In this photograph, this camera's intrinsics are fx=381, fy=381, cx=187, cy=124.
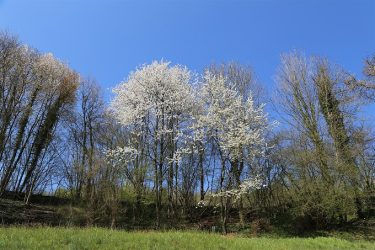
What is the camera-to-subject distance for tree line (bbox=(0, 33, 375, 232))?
984 inches

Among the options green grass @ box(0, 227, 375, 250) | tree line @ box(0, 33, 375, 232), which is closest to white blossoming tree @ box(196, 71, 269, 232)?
tree line @ box(0, 33, 375, 232)

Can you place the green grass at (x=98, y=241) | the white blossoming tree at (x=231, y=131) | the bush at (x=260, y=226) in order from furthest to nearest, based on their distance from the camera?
1. the bush at (x=260, y=226)
2. the white blossoming tree at (x=231, y=131)
3. the green grass at (x=98, y=241)

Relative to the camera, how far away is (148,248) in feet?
33.9

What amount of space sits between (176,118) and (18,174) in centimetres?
1513

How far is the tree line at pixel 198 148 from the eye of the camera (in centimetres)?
2498

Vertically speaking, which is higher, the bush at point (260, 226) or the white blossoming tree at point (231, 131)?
the white blossoming tree at point (231, 131)

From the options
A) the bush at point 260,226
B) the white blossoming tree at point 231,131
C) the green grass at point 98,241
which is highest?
the white blossoming tree at point 231,131

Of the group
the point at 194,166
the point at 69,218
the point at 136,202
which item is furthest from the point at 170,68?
the point at 69,218

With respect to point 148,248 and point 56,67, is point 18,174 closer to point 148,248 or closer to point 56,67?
point 56,67

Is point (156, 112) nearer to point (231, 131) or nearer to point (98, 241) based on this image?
point (231, 131)

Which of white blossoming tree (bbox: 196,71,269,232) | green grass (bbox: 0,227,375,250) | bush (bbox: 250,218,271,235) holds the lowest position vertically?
green grass (bbox: 0,227,375,250)

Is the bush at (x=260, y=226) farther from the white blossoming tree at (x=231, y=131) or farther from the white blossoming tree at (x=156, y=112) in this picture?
the white blossoming tree at (x=156, y=112)

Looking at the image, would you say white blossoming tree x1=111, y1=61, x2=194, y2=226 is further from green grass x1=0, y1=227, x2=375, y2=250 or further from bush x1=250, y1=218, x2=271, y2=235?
green grass x1=0, y1=227, x2=375, y2=250

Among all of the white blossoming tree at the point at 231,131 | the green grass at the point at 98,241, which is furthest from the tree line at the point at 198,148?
the green grass at the point at 98,241
